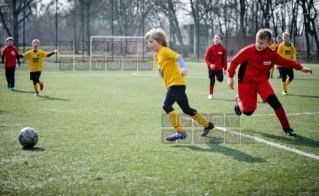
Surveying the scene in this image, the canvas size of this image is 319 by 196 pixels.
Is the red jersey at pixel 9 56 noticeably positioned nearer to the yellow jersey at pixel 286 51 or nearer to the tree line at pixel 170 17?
the yellow jersey at pixel 286 51

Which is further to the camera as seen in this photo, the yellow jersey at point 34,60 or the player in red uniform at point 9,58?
the player in red uniform at point 9,58

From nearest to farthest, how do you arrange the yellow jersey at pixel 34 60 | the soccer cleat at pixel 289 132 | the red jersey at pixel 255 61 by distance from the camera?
the soccer cleat at pixel 289 132 < the red jersey at pixel 255 61 < the yellow jersey at pixel 34 60

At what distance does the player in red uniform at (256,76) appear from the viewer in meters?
6.40

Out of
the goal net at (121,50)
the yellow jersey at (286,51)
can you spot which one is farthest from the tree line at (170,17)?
the yellow jersey at (286,51)

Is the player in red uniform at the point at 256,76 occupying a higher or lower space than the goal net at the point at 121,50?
lower

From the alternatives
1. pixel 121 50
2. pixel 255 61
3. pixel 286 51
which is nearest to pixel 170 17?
pixel 121 50

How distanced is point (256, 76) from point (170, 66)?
5.45 feet

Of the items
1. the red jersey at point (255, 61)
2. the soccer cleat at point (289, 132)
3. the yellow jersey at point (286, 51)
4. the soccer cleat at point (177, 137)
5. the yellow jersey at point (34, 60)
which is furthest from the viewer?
the yellow jersey at point (286, 51)

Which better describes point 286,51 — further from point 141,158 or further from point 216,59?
point 141,158

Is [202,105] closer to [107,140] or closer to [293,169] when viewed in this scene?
[107,140]

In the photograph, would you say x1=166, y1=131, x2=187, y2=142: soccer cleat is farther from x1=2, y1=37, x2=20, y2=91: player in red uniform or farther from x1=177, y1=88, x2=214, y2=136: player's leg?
x1=2, y1=37, x2=20, y2=91: player in red uniform

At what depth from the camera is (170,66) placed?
6008 millimetres

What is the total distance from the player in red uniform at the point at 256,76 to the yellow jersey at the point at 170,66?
116 centimetres

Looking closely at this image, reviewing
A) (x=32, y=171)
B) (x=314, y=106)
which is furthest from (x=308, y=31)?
(x=32, y=171)
